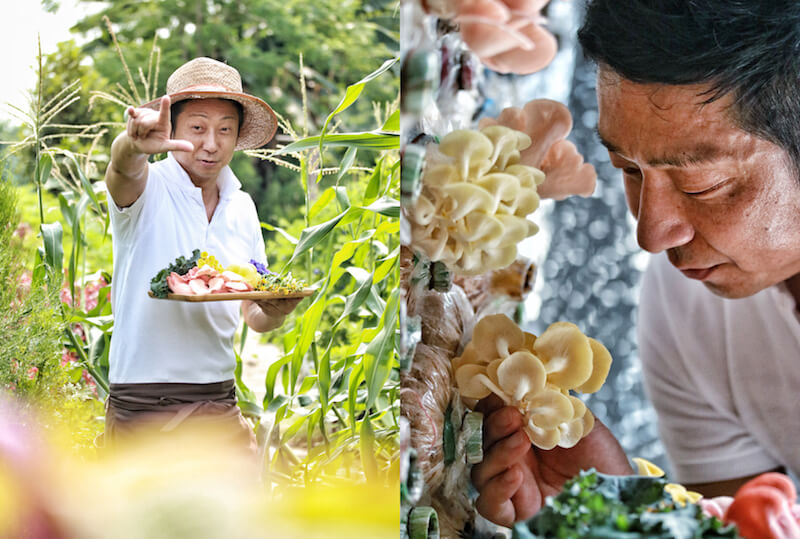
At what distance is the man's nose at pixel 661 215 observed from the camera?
104cm

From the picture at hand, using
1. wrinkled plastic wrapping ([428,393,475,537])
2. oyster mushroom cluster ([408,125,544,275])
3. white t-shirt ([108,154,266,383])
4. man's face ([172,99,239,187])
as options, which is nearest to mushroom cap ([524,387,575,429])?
wrinkled plastic wrapping ([428,393,475,537])

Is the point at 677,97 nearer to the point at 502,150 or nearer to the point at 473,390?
the point at 502,150

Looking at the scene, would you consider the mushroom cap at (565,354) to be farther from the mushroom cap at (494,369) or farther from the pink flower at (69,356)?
the pink flower at (69,356)

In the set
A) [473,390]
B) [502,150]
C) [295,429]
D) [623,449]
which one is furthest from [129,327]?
[623,449]

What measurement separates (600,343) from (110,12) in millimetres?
1620

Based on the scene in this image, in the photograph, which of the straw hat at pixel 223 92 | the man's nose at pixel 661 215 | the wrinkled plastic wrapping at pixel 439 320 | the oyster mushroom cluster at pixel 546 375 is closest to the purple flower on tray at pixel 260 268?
the straw hat at pixel 223 92

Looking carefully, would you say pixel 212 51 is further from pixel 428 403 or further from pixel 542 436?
pixel 542 436

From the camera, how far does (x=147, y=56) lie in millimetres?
1891

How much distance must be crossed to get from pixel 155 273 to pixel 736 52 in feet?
3.68

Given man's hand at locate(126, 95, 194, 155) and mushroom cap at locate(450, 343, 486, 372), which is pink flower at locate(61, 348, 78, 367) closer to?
man's hand at locate(126, 95, 194, 155)

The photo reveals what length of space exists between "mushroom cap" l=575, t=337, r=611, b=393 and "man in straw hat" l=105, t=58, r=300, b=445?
0.78 m

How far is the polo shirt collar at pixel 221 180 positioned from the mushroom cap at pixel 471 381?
0.67 m

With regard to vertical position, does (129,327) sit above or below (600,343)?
below

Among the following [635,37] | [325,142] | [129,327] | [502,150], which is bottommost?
[129,327]
